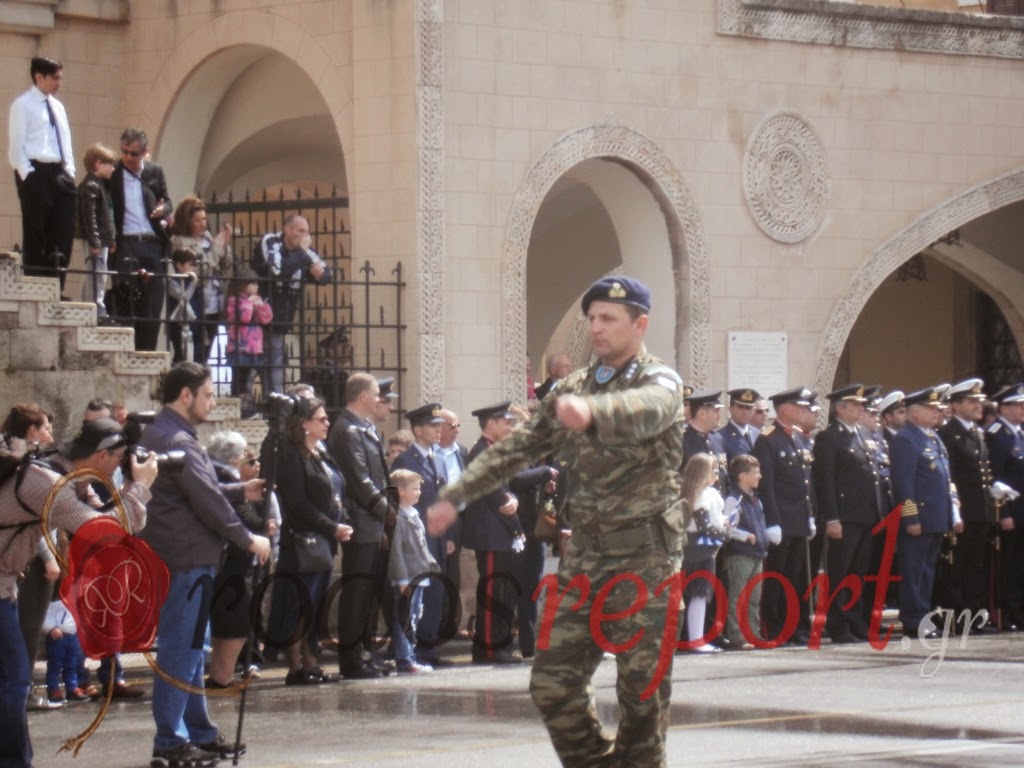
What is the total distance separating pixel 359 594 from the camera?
14000 mm

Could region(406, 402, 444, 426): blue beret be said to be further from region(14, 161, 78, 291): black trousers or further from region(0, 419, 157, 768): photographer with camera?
region(0, 419, 157, 768): photographer with camera

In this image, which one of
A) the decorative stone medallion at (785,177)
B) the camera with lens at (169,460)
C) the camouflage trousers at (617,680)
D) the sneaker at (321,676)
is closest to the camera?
the camouflage trousers at (617,680)

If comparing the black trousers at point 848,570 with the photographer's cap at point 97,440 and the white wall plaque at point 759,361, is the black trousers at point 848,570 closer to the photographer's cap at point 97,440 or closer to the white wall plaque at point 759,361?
the white wall plaque at point 759,361

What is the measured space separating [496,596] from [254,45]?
6.04 meters

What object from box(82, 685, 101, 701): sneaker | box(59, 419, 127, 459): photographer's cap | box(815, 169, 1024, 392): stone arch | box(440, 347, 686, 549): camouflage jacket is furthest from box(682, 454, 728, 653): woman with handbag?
box(440, 347, 686, 549): camouflage jacket

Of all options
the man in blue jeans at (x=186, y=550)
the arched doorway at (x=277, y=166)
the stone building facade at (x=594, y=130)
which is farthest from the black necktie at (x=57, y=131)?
the man in blue jeans at (x=186, y=550)

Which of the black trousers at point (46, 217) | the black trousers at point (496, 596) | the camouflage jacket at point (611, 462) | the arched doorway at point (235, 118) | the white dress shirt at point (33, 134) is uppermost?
the arched doorway at point (235, 118)

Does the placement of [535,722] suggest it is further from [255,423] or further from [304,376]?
[304,376]

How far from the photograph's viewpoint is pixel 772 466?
16266 millimetres

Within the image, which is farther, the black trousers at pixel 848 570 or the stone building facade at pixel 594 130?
the stone building facade at pixel 594 130

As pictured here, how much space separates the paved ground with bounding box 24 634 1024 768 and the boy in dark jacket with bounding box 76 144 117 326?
317 cm

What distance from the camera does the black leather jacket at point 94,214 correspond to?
15.2m

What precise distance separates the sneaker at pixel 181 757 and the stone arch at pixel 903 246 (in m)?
11.2

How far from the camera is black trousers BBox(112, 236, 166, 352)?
15672 millimetres
